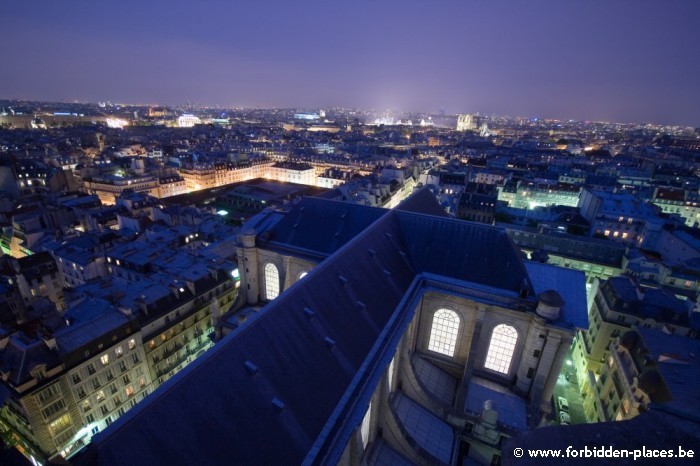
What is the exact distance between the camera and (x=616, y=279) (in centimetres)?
4828

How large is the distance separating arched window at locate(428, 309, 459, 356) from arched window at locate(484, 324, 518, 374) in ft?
11.6

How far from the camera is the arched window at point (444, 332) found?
34.3m

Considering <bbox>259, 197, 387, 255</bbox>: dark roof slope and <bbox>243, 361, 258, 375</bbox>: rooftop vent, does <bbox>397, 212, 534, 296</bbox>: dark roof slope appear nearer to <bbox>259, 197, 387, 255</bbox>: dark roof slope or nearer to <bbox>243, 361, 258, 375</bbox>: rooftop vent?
<bbox>259, 197, 387, 255</bbox>: dark roof slope

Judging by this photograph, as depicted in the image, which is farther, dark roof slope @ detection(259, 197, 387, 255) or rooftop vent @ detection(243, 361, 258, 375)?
dark roof slope @ detection(259, 197, 387, 255)

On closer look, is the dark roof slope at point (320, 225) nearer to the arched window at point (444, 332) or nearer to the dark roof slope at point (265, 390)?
the arched window at point (444, 332)

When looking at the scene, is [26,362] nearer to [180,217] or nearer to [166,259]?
[166,259]

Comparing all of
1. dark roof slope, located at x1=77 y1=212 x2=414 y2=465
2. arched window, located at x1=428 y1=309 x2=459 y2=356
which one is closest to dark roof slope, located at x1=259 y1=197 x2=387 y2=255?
arched window, located at x1=428 y1=309 x2=459 y2=356

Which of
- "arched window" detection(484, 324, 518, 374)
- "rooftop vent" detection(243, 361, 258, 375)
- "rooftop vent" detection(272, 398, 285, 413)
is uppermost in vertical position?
"rooftop vent" detection(243, 361, 258, 375)

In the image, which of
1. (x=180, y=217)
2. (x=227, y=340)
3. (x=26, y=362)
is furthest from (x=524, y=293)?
(x=180, y=217)

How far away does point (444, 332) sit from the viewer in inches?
1378

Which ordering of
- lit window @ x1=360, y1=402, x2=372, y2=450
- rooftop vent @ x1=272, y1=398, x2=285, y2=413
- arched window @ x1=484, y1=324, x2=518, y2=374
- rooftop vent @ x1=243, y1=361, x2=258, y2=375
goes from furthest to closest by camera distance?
arched window @ x1=484, y1=324, x2=518, y2=374 → lit window @ x1=360, y1=402, x2=372, y2=450 → rooftop vent @ x1=243, y1=361, x2=258, y2=375 → rooftop vent @ x1=272, y1=398, x2=285, y2=413

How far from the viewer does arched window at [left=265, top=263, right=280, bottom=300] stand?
42375mm

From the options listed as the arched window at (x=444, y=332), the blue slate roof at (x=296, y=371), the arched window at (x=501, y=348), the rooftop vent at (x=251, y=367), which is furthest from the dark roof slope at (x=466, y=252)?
the rooftop vent at (x=251, y=367)

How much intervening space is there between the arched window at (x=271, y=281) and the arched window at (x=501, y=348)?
25325mm
